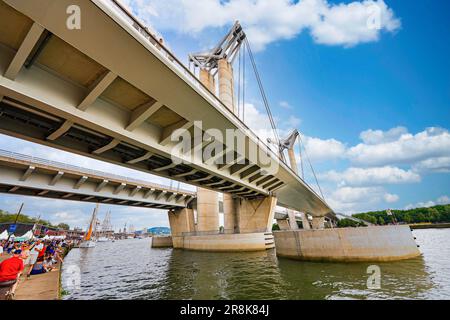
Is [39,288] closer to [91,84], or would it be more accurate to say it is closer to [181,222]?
[91,84]

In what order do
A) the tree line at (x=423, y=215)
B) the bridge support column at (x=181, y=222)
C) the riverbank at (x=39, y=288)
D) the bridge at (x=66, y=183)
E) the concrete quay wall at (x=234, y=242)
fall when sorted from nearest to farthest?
the riverbank at (x=39, y=288) → the bridge at (x=66, y=183) → the concrete quay wall at (x=234, y=242) → the bridge support column at (x=181, y=222) → the tree line at (x=423, y=215)

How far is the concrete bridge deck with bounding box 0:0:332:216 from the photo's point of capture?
18.4ft

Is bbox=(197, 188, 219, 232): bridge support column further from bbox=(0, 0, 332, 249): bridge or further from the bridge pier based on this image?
bbox=(0, 0, 332, 249): bridge

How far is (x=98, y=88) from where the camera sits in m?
7.51

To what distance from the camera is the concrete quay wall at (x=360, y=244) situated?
50.1 feet

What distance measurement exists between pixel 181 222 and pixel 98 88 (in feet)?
120

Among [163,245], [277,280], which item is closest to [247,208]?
[163,245]

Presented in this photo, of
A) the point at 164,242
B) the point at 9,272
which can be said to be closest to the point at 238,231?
the point at 164,242

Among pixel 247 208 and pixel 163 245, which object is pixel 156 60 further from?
pixel 163 245

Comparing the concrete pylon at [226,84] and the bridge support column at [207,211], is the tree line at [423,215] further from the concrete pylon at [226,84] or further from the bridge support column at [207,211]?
the concrete pylon at [226,84]

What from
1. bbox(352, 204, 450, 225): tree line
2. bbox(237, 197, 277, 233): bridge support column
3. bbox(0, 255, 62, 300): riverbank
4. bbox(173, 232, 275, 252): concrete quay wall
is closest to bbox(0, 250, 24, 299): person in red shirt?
bbox(0, 255, 62, 300): riverbank

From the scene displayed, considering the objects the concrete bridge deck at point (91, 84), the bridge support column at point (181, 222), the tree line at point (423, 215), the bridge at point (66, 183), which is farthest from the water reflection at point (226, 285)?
the tree line at point (423, 215)

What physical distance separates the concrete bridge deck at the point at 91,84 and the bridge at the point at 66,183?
38.0 ft
